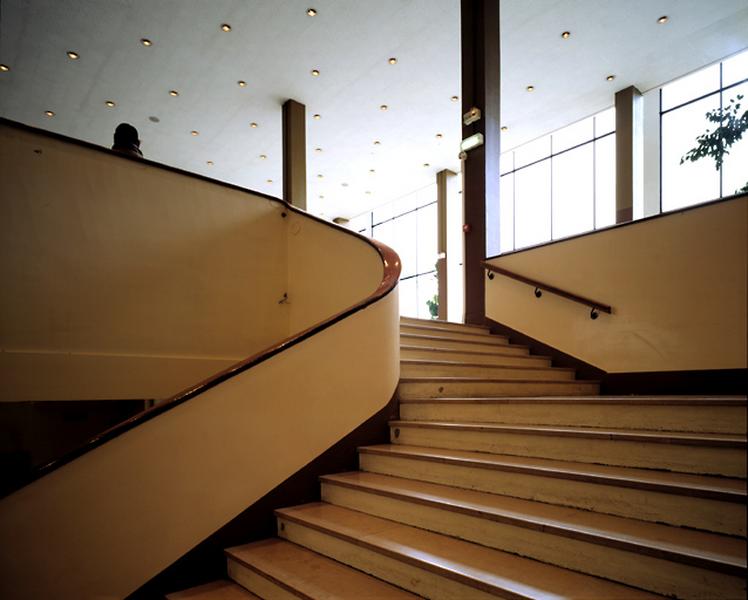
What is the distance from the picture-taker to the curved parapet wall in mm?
2168

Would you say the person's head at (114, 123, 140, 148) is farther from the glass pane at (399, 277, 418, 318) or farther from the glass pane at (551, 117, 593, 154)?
the glass pane at (399, 277, 418, 318)

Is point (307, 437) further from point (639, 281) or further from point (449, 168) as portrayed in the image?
point (449, 168)

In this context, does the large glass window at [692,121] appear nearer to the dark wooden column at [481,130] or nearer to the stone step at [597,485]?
the dark wooden column at [481,130]

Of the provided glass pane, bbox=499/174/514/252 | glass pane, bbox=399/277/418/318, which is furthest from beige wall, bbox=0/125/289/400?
Answer: glass pane, bbox=399/277/418/318

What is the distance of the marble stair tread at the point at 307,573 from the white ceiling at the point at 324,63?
675 centimetres

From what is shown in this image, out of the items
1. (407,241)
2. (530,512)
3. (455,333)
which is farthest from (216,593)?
(407,241)

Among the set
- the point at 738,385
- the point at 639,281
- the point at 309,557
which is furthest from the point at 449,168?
Result: the point at 309,557

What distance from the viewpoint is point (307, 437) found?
9.50 feet

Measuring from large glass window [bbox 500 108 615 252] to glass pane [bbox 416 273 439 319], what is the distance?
2305 millimetres

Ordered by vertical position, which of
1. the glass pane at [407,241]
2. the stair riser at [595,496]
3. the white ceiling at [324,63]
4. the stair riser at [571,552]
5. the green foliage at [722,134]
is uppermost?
the white ceiling at [324,63]

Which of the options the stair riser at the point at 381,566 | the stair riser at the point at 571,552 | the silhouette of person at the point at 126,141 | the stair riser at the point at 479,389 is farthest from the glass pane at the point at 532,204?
the stair riser at the point at 381,566

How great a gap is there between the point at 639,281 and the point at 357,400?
2.53 m

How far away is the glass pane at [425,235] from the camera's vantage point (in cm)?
1327

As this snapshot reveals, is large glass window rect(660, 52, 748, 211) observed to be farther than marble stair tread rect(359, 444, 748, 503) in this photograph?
Yes
